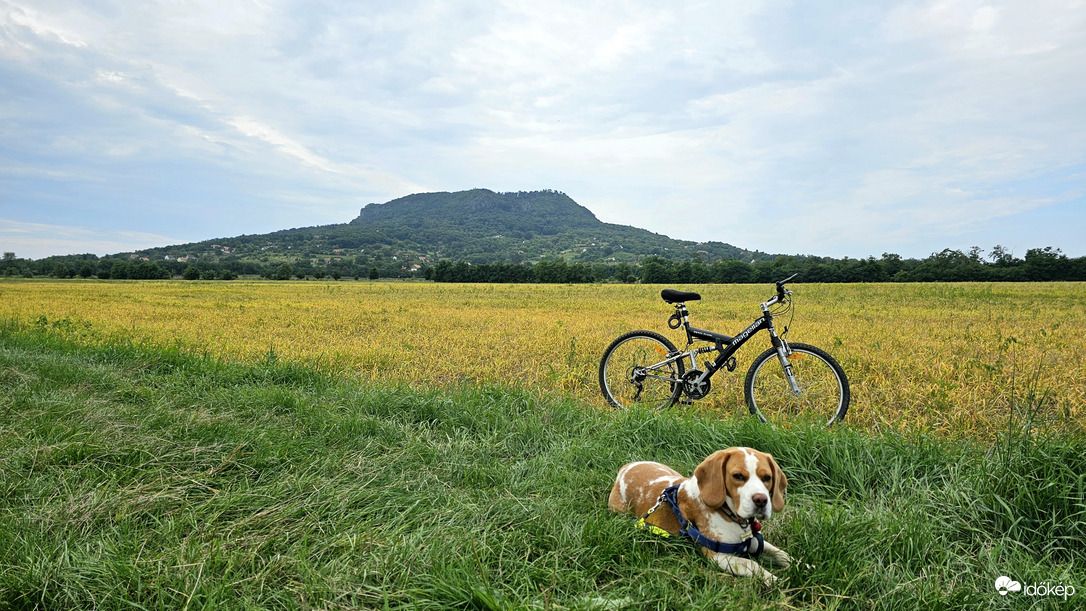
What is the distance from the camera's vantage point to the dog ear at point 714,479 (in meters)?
2.31

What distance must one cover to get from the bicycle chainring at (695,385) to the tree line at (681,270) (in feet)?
164

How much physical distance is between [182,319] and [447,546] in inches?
579

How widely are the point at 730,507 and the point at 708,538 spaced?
0.70ft

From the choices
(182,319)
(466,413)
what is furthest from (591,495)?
(182,319)

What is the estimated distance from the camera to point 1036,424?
4.11m

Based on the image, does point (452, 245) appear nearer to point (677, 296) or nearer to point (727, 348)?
point (677, 296)

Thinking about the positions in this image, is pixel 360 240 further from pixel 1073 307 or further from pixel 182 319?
pixel 1073 307

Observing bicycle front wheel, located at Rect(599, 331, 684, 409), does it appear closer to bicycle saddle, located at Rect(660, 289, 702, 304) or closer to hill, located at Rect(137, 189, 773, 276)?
bicycle saddle, located at Rect(660, 289, 702, 304)

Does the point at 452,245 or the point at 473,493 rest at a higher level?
the point at 452,245

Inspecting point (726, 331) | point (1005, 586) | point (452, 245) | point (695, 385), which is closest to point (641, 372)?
point (695, 385)

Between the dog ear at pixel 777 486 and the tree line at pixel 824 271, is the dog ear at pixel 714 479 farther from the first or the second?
the tree line at pixel 824 271

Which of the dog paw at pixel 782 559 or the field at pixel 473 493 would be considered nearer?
the field at pixel 473 493

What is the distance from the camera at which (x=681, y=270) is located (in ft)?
209

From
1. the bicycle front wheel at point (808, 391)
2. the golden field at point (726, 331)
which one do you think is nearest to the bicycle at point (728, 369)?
the bicycle front wheel at point (808, 391)
